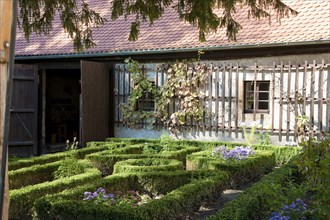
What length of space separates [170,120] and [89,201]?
266 inches

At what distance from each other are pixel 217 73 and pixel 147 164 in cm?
416

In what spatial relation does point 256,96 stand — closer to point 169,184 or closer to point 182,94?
point 182,94

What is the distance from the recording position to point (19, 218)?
218 inches

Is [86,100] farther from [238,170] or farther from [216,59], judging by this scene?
[238,170]

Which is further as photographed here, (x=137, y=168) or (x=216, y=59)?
(x=216, y=59)

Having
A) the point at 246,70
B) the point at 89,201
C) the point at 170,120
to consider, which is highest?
the point at 246,70

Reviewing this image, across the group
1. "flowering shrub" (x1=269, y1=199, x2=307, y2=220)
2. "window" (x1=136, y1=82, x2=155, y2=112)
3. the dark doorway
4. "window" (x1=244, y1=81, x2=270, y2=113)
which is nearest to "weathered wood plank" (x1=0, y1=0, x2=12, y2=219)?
"flowering shrub" (x1=269, y1=199, x2=307, y2=220)

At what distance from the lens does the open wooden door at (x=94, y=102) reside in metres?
11.4

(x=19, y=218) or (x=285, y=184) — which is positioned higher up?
(x=285, y=184)

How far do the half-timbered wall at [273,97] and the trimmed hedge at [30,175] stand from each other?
15.8ft

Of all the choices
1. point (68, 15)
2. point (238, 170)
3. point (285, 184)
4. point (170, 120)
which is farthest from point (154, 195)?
point (170, 120)

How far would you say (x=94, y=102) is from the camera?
11836 millimetres

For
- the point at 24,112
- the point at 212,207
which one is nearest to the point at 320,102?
the point at 212,207

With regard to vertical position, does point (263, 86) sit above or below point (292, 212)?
above
